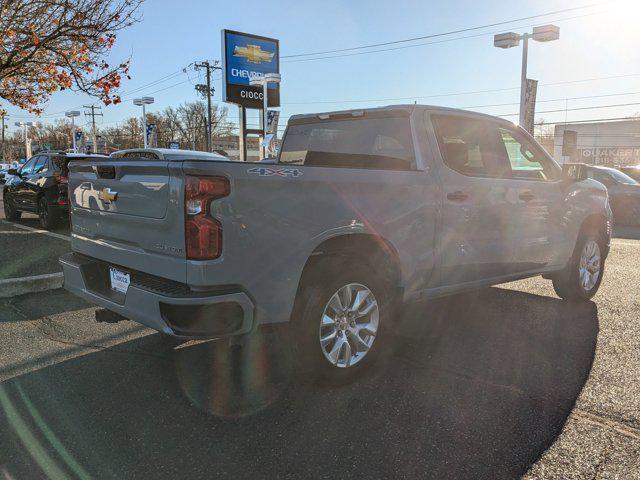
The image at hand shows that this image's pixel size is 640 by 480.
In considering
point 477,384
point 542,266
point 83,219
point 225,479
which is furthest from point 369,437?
point 542,266

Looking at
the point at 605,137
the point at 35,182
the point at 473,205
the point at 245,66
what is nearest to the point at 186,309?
the point at 473,205

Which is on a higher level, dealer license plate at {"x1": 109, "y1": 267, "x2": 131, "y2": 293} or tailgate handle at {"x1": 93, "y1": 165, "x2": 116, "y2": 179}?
tailgate handle at {"x1": 93, "y1": 165, "x2": 116, "y2": 179}

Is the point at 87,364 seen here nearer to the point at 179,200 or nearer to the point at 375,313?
the point at 179,200

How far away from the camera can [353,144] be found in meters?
4.58

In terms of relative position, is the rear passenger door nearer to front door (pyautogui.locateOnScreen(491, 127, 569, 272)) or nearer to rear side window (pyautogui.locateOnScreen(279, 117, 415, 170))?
front door (pyautogui.locateOnScreen(491, 127, 569, 272))

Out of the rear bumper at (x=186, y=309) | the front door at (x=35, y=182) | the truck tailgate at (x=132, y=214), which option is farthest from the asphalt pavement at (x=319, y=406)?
the front door at (x=35, y=182)

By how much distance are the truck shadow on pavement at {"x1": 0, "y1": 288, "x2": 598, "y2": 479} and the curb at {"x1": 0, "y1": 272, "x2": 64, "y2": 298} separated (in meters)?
2.22

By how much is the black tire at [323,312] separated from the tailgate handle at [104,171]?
59.4 inches

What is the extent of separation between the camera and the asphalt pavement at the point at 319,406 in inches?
104

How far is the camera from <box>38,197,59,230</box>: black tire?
36.0ft

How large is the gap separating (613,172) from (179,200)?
14.7m

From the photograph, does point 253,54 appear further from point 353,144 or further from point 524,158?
point 353,144

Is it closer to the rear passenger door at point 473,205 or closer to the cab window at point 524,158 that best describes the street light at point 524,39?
the cab window at point 524,158

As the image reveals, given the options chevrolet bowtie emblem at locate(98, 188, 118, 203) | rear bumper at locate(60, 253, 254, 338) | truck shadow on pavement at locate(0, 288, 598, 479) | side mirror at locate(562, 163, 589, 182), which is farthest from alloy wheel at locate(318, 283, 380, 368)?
side mirror at locate(562, 163, 589, 182)
